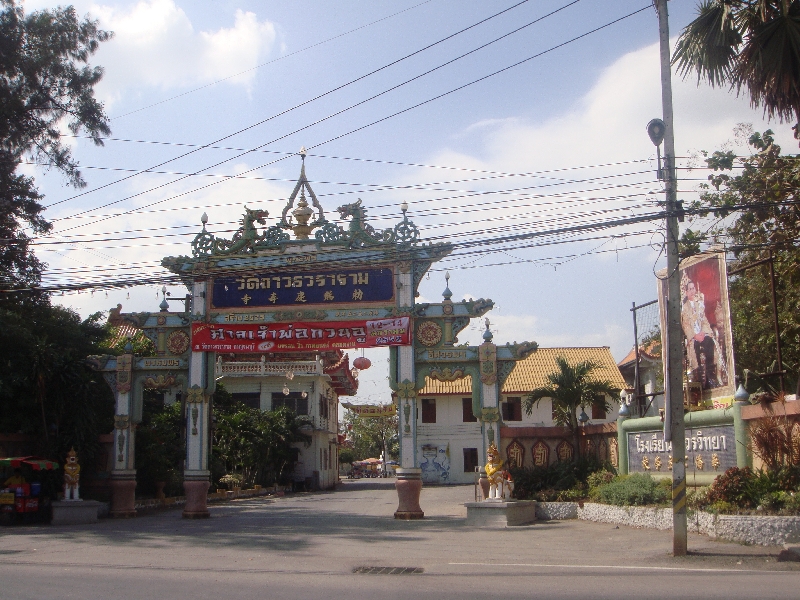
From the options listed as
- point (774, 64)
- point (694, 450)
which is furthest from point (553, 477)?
point (774, 64)

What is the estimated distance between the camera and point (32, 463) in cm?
1969

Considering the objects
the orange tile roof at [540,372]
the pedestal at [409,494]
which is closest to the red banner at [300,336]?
the pedestal at [409,494]

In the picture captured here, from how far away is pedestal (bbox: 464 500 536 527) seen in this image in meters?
18.2

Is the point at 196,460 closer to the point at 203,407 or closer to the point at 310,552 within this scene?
the point at 203,407

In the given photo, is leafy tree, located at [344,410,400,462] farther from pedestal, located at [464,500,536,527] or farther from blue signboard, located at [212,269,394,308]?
pedestal, located at [464,500,536,527]

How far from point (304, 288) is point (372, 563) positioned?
10644 millimetres

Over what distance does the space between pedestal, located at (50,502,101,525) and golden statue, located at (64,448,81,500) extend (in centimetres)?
27

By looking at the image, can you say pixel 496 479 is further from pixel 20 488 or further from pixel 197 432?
pixel 20 488

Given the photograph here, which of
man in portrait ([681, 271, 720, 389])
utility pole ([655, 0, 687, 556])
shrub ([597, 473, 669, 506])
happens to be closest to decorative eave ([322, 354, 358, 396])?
shrub ([597, 473, 669, 506])

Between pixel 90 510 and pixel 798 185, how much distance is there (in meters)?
20.5

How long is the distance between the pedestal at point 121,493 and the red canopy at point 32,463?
182 centimetres

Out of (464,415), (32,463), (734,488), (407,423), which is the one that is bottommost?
(734,488)

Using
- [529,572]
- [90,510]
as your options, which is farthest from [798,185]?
[90,510]

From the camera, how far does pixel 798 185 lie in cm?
2045
